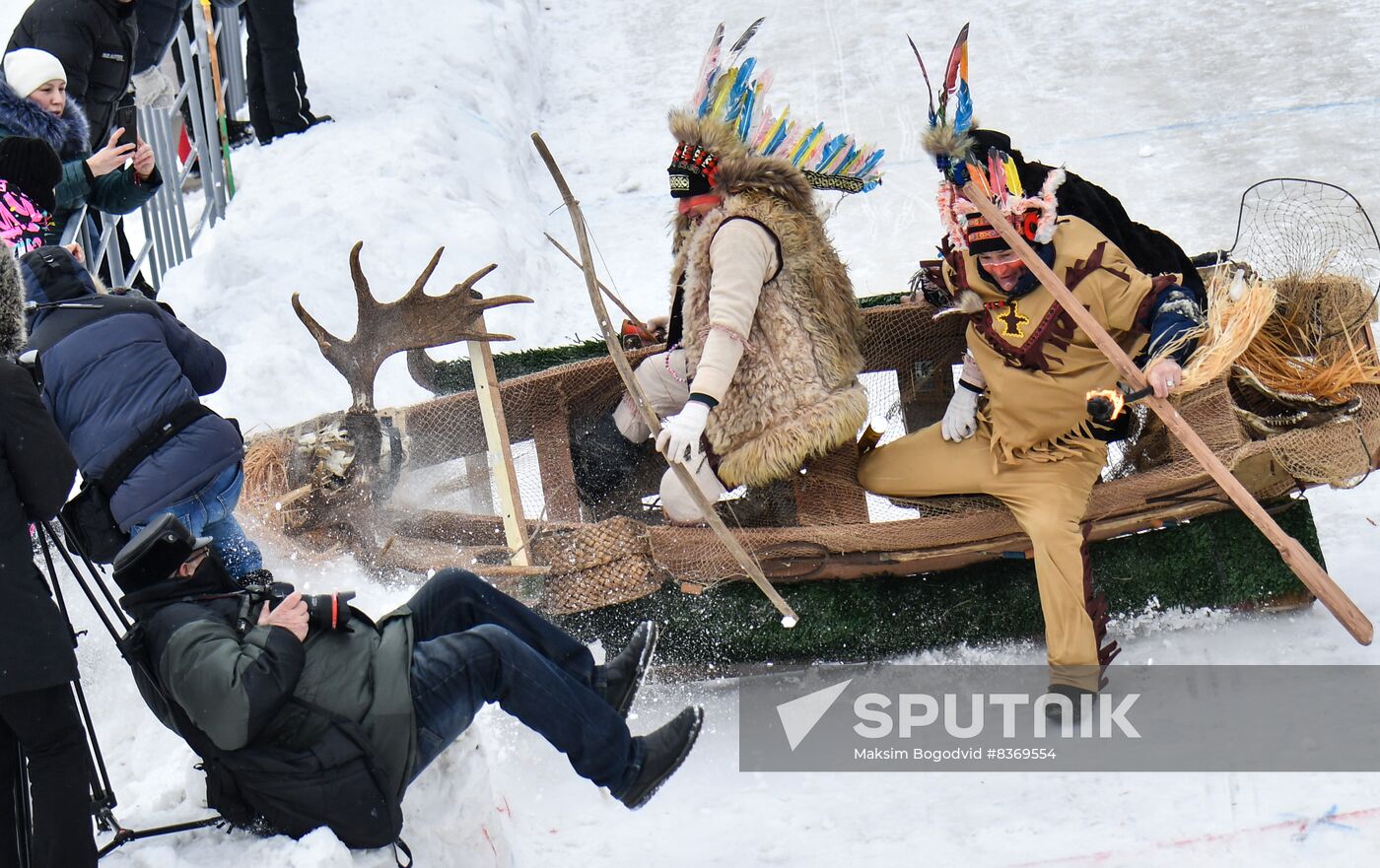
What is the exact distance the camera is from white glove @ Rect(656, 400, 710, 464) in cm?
363

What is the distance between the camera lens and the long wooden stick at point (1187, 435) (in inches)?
144

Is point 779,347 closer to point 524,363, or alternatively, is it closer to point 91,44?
point 524,363

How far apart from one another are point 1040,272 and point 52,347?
2645 millimetres

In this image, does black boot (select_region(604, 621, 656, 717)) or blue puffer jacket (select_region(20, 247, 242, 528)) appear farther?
black boot (select_region(604, 621, 656, 717))

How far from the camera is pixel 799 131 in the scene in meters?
3.97

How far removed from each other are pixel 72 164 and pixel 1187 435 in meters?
4.02

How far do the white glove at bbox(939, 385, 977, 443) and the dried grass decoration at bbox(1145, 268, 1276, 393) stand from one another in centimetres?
61

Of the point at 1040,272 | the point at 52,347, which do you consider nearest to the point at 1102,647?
the point at 1040,272

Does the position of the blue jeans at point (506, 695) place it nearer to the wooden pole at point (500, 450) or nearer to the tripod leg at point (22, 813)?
the wooden pole at point (500, 450)

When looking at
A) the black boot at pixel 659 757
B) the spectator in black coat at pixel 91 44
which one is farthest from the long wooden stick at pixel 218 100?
the black boot at pixel 659 757

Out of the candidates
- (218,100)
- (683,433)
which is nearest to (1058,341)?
(683,433)

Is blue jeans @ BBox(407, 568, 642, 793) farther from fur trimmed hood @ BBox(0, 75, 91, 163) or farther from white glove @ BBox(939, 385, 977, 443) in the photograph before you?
fur trimmed hood @ BBox(0, 75, 91, 163)

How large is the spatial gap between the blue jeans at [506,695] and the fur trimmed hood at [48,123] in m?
2.65

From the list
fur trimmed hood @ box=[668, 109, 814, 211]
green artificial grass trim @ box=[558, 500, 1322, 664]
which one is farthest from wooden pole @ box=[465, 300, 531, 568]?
fur trimmed hood @ box=[668, 109, 814, 211]
